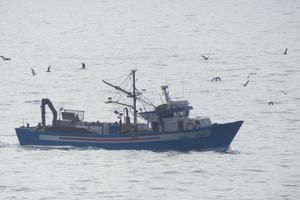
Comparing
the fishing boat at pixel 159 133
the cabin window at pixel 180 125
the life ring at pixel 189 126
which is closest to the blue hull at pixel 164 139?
the fishing boat at pixel 159 133

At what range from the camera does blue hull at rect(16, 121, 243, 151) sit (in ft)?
386

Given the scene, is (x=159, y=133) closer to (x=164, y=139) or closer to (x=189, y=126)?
(x=164, y=139)

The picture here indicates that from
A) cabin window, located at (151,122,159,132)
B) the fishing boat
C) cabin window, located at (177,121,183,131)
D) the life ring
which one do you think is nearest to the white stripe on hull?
the fishing boat

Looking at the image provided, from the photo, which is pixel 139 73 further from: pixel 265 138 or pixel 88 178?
pixel 88 178

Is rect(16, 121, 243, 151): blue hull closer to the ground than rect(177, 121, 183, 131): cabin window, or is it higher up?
closer to the ground

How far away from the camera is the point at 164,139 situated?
117438mm

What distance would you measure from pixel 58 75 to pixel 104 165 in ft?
273

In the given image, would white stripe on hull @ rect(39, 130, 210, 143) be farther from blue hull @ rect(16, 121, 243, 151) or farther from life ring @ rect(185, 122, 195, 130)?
life ring @ rect(185, 122, 195, 130)

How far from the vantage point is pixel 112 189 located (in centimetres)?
10081

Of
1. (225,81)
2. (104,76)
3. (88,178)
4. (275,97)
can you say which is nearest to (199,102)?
(275,97)

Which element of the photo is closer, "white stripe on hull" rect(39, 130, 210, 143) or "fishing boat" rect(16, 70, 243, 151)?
"white stripe on hull" rect(39, 130, 210, 143)

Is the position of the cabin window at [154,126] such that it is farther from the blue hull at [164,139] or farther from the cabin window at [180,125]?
the cabin window at [180,125]

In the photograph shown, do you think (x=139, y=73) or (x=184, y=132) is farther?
(x=139, y=73)

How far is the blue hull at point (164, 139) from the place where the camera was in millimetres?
117562
